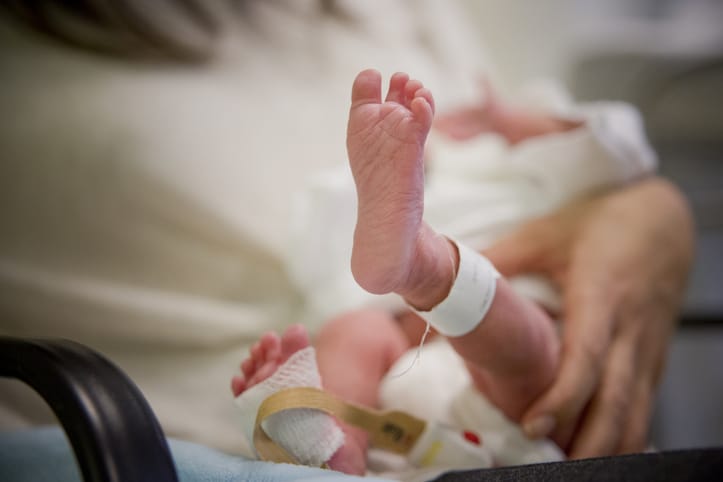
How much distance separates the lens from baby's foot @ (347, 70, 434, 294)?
0.48 m

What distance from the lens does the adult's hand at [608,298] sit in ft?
2.10

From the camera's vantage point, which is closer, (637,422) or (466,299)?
(466,299)

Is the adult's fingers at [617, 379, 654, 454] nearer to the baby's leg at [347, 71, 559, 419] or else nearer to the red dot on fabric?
the red dot on fabric

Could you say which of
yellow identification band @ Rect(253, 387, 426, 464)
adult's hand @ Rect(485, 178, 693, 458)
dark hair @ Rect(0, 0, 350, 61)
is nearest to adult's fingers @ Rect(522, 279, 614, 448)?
adult's hand @ Rect(485, 178, 693, 458)

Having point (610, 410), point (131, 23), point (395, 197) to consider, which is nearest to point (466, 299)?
point (395, 197)

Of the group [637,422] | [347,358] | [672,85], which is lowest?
[637,422]

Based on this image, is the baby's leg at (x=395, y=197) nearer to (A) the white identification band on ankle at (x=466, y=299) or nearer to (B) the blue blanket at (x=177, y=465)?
(A) the white identification band on ankle at (x=466, y=299)

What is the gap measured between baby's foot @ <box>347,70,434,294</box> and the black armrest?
0.18 metres

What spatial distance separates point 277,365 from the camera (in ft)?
1.73

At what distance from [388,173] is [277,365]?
171 mm

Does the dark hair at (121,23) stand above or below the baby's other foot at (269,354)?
above

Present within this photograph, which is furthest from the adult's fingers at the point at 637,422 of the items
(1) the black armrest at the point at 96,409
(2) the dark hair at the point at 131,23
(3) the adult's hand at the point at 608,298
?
(2) the dark hair at the point at 131,23

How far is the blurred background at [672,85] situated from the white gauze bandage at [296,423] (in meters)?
0.64

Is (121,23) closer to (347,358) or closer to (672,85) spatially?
(347,358)
